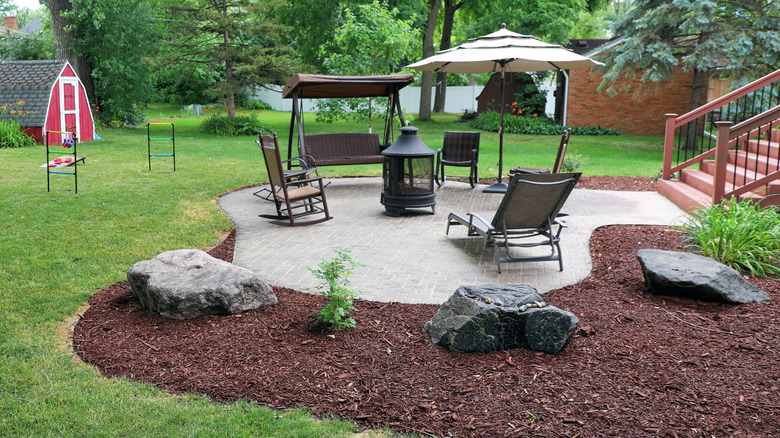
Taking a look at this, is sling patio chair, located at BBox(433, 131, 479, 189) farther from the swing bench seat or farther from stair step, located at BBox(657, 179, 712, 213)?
stair step, located at BBox(657, 179, 712, 213)

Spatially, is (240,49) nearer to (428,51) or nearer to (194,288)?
(428,51)

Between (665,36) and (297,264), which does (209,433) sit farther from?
(665,36)

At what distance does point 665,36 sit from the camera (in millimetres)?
16391

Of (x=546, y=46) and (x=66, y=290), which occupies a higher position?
(x=546, y=46)

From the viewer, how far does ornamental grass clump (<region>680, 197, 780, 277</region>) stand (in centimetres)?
539

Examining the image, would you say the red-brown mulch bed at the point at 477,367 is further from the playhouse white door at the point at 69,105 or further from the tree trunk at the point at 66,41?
the tree trunk at the point at 66,41

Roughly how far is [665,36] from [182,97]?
30.7 meters

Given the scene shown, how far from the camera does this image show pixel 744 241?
5.50 metres

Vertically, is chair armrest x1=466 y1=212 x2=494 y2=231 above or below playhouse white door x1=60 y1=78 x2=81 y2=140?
below

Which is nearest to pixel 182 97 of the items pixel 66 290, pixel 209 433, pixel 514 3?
pixel 514 3

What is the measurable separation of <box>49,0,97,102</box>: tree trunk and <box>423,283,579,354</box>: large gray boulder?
19.9m

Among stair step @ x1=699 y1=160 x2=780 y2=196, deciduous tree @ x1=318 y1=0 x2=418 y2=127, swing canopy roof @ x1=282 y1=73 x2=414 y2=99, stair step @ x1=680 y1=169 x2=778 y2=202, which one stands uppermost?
deciduous tree @ x1=318 y1=0 x2=418 y2=127

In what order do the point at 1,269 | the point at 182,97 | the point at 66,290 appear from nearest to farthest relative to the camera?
the point at 66,290 < the point at 1,269 < the point at 182,97

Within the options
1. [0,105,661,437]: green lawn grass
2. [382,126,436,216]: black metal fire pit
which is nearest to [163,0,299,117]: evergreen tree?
[0,105,661,437]: green lawn grass
